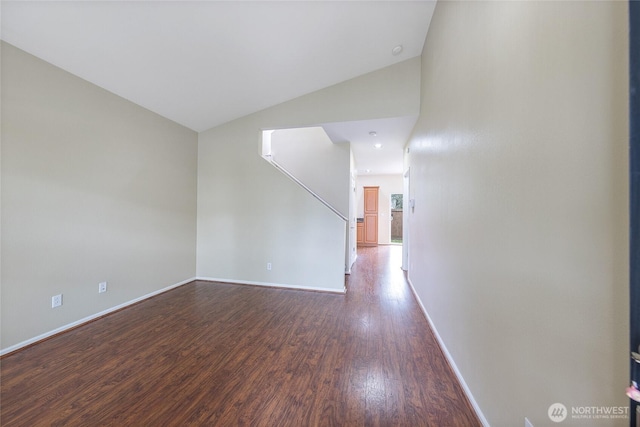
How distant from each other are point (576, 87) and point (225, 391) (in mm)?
2338

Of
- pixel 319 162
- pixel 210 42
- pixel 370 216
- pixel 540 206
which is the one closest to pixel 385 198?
pixel 370 216

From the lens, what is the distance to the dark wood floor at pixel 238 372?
1365 millimetres

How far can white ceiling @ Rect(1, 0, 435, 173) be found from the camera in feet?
6.16

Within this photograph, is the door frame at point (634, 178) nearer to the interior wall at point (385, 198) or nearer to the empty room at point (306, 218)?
the empty room at point (306, 218)

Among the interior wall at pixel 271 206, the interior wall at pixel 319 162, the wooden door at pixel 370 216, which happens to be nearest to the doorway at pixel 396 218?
the wooden door at pixel 370 216

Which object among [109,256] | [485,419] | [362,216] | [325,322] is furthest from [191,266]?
[362,216]

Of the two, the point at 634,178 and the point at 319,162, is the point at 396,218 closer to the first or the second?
the point at 319,162

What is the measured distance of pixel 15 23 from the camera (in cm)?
175

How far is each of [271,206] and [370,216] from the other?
17.0 ft

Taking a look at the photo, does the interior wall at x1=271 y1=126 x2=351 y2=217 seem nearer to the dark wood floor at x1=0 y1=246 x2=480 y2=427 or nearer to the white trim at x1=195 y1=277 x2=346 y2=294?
the white trim at x1=195 y1=277 x2=346 y2=294

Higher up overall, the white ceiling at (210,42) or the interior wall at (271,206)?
the white ceiling at (210,42)

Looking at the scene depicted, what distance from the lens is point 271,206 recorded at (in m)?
3.74

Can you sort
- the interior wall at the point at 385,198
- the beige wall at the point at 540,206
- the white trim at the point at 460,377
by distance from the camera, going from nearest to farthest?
the beige wall at the point at 540,206
the white trim at the point at 460,377
the interior wall at the point at 385,198

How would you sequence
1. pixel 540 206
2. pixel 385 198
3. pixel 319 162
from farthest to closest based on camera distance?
pixel 385 198
pixel 319 162
pixel 540 206
